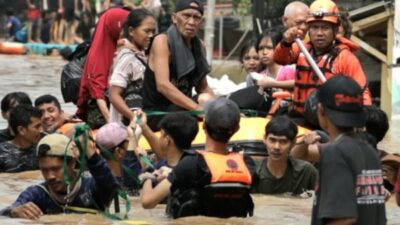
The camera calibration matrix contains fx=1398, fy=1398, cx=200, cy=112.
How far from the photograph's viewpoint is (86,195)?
8047 millimetres

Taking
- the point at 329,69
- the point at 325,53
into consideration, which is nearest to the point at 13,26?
the point at 325,53

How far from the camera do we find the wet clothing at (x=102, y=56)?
11.5m

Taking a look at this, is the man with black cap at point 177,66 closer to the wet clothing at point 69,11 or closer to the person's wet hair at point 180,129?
the person's wet hair at point 180,129

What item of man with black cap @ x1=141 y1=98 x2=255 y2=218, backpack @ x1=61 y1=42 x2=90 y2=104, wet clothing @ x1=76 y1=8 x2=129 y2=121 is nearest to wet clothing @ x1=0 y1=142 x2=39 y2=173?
wet clothing @ x1=76 y1=8 x2=129 y2=121

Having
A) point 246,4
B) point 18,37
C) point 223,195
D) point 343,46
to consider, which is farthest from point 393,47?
point 18,37

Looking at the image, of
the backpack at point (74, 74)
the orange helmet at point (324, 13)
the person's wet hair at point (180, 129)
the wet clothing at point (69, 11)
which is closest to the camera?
the person's wet hair at point (180, 129)

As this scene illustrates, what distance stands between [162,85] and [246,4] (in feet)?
67.8

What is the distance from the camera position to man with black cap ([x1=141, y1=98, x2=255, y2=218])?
7.48 metres

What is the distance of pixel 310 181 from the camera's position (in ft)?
32.5

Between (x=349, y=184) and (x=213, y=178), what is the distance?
1719mm

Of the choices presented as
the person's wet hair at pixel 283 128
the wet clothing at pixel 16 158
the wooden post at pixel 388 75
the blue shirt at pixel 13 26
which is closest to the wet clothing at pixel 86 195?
the person's wet hair at pixel 283 128

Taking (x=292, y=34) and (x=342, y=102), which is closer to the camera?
(x=342, y=102)

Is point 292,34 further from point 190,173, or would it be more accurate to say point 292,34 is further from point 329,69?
point 190,173

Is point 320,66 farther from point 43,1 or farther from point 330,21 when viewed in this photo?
point 43,1
